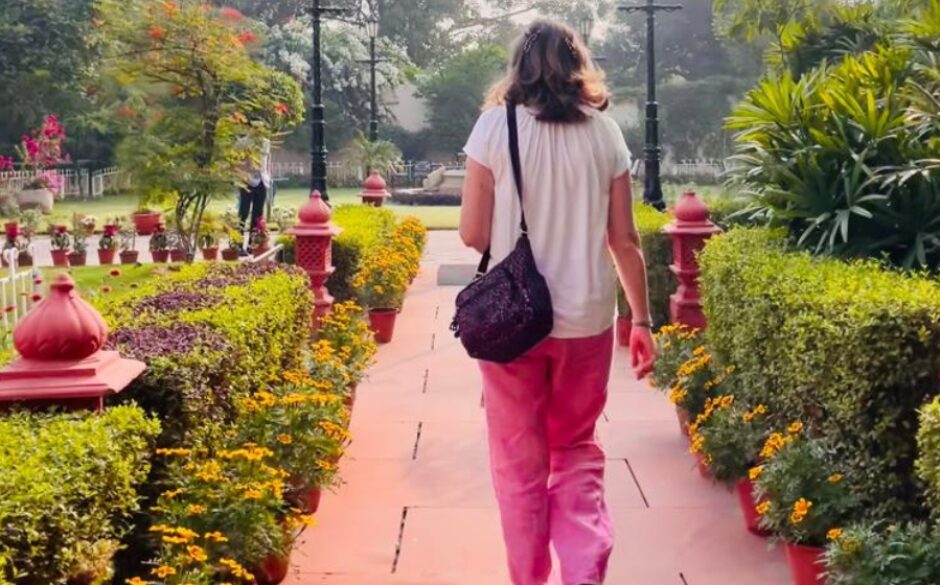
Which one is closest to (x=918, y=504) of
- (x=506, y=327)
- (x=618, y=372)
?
(x=506, y=327)

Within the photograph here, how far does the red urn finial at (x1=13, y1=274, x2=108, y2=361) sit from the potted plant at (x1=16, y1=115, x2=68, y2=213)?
21.0m

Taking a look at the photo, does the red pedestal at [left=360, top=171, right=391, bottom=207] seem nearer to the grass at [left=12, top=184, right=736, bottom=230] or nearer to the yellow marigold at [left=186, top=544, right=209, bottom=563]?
the grass at [left=12, top=184, right=736, bottom=230]

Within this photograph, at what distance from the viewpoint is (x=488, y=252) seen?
3.28 m

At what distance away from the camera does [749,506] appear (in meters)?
4.23

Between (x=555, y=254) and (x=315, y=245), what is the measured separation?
4673 mm

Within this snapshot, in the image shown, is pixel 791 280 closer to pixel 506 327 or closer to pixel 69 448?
pixel 506 327

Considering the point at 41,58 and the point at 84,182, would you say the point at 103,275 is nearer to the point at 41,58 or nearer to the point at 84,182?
the point at 41,58

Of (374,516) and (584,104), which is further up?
(584,104)

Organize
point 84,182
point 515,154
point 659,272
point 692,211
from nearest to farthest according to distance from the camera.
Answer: point 515,154 < point 692,211 < point 659,272 < point 84,182

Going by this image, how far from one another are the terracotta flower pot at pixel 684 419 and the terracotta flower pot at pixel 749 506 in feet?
3.33

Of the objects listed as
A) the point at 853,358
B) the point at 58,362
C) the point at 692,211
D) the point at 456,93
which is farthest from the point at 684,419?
the point at 456,93

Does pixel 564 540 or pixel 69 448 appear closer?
pixel 69 448

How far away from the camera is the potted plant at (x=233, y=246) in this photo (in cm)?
1427

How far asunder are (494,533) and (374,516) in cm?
52
